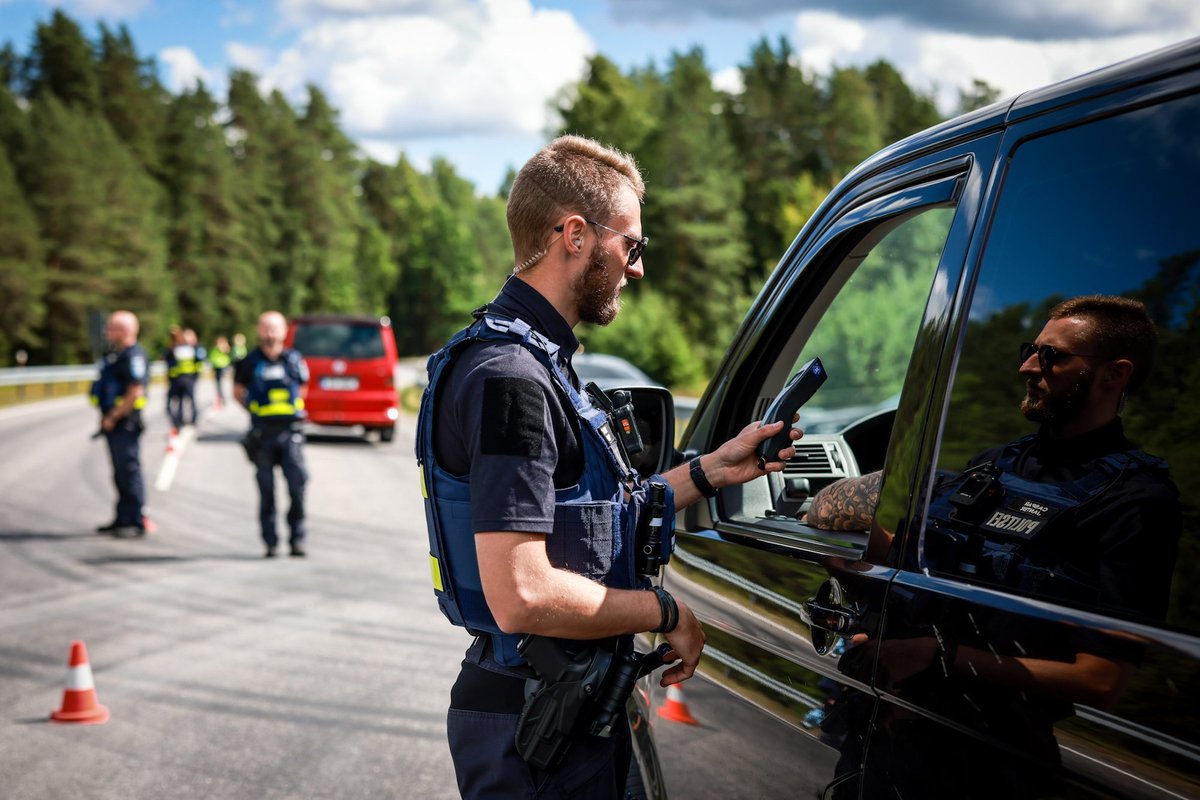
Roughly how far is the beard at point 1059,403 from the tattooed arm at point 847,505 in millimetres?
347

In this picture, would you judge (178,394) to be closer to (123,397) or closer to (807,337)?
(123,397)

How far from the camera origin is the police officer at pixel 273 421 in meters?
10.3

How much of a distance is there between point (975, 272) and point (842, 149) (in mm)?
83641

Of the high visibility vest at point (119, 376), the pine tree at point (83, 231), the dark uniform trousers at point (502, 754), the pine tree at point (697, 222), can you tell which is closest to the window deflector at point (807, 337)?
the dark uniform trousers at point (502, 754)

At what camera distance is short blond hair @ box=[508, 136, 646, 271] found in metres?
2.27


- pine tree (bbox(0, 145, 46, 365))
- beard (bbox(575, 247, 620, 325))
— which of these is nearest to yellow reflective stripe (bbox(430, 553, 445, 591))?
beard (bbox(575, 247, 620, 325))

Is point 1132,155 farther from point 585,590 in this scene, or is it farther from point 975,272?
point 585,590

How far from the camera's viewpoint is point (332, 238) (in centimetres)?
10744

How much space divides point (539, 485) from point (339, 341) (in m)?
17.9

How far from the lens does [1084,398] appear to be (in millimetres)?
1749

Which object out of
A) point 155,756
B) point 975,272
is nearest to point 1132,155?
point 975,272

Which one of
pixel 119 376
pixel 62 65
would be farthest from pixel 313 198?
pixel 119 376

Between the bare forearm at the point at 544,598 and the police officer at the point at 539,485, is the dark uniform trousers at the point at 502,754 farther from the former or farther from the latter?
the bare forearm at the point at 544,598

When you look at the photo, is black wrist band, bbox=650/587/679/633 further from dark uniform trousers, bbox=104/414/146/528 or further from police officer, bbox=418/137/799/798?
dark uniform trousers, bbox=104/414/146/528
